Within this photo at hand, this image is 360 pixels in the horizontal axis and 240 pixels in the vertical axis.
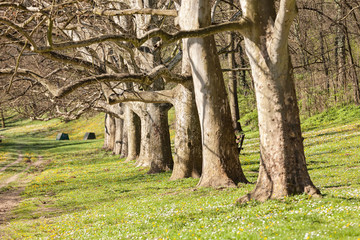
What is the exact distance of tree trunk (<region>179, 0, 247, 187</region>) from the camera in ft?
41.0

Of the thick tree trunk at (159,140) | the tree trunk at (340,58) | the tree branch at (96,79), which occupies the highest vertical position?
the tree trunk at (340,58)

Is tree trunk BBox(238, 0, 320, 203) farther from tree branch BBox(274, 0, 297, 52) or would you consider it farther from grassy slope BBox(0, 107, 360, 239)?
grassy slope BBox(0, 107, 360, 239)

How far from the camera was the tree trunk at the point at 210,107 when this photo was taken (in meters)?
12.5

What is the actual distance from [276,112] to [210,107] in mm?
4147

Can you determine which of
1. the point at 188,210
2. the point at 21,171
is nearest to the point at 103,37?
the point at 188,210

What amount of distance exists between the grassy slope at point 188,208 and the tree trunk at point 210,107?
832mm

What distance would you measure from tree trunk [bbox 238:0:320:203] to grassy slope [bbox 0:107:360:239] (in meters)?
0.45

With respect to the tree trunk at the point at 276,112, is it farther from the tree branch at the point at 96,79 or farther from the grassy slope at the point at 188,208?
the tree branch at the point at 96,79

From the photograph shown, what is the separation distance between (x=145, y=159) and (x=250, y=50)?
14847 mm

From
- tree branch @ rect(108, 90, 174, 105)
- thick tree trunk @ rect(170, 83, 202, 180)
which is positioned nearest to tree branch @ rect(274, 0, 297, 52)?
thick tree trunk @ rect(170, 83, 202, 180)

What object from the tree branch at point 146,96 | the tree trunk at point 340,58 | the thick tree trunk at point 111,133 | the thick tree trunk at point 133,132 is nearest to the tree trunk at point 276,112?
A: the tree branch at point 146,96

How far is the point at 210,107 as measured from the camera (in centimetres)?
1259

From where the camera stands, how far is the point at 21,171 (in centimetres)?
3019

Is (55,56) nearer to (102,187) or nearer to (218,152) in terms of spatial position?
(218,152)
